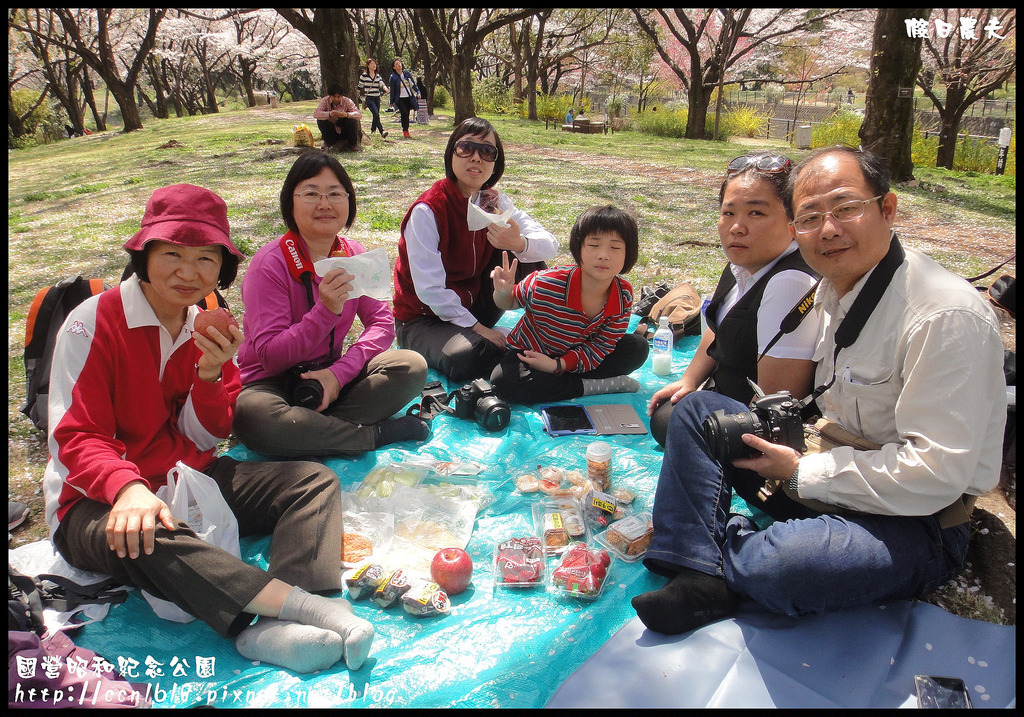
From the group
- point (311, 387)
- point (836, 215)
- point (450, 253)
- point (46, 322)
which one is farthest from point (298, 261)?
point (836, 215)

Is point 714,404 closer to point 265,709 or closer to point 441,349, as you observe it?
point 265,709

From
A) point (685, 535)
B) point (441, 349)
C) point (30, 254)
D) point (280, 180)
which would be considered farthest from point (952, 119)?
point (30, 254)

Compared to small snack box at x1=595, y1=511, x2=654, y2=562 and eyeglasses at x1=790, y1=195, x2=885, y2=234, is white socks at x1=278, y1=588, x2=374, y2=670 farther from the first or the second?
eyeglasses at x1=790, y1=195, x2=885, y2=234

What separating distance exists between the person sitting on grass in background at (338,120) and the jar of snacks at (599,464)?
1077 centimetres

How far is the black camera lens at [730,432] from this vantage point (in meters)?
2.26

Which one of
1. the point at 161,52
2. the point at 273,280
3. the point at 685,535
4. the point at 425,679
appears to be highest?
the point at 161,52

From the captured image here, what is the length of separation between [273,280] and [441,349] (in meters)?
1.19

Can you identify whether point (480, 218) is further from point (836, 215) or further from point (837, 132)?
point (837, 132)

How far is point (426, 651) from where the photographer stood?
2174mm

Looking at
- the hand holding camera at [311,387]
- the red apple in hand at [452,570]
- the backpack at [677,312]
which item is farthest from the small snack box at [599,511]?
the backpack at [677,312]

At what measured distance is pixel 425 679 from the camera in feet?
6.78

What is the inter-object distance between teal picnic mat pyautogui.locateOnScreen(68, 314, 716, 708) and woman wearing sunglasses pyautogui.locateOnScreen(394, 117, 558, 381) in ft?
5.05

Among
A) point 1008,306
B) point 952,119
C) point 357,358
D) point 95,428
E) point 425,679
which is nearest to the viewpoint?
point 425,679

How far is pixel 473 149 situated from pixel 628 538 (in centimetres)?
255
